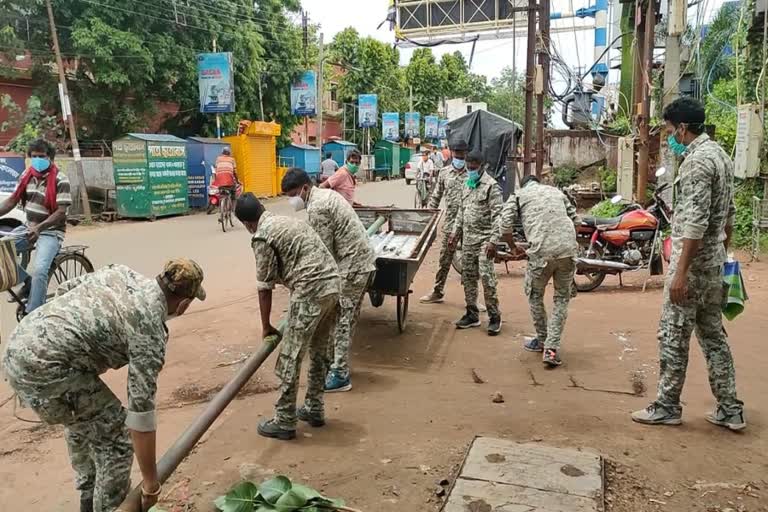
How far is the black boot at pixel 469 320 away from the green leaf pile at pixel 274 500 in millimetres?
3998

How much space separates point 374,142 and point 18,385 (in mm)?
40351

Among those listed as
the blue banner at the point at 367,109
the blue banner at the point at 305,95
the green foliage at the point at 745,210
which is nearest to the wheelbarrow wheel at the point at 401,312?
the green foliage at the point at 745,210

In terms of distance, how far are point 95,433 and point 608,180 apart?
14.8 metres

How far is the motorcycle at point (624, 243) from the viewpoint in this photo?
341 inches

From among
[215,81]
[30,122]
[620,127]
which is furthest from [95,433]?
[215,81]

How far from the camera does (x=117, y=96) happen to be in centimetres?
1953

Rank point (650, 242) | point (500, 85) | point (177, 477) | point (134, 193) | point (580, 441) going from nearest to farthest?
point (177, 477) → point (580, 441) → point (650, 242) → point (134, 193) → point (500, 85)

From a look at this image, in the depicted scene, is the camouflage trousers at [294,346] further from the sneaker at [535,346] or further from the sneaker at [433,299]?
the sneaker at [433,299]

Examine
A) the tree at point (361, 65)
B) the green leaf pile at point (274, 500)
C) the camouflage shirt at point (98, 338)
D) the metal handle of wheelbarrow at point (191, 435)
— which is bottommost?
the green leaf pile at point (274, 500)

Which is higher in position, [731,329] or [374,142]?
[374,142]

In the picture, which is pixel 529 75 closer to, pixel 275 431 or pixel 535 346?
pixel 535 346

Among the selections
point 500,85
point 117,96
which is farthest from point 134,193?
point 500,85

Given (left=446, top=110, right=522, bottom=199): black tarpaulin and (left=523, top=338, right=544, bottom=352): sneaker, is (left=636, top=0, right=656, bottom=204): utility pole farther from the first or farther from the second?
(left=523, top=338, right=544, bottom=352): sneaker

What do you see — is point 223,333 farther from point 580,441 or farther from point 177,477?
point 580,441
